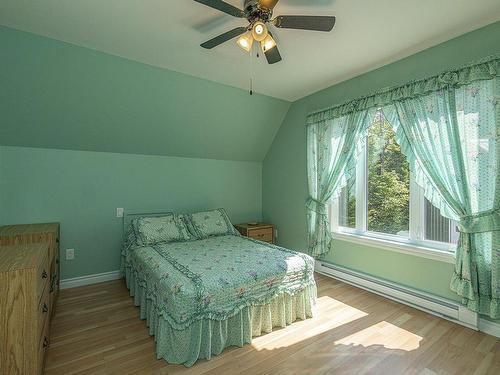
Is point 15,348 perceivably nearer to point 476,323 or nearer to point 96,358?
point 96,358

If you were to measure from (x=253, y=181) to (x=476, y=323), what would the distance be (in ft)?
10.8

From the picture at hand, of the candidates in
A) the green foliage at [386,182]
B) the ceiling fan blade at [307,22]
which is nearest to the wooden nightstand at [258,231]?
the green foliage at [386,182]

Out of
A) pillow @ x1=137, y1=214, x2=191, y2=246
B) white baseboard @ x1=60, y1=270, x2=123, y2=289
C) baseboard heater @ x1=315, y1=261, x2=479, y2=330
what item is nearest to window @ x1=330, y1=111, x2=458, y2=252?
baseboard heater @ x1=315, y1=261, x2=479, y2=330

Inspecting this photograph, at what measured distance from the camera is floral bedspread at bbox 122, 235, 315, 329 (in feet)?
6.05

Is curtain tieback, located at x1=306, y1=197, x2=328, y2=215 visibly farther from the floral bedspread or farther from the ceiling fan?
the ceiling fan

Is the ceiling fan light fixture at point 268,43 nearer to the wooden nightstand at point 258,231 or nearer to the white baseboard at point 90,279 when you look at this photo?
the wooden nightstand at point 258,231

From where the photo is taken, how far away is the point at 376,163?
308cm

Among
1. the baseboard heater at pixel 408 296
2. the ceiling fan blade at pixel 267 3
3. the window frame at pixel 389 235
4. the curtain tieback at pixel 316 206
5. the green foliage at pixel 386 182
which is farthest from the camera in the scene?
the curtain tieback at pixel 316 206

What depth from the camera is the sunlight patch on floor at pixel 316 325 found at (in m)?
2.08

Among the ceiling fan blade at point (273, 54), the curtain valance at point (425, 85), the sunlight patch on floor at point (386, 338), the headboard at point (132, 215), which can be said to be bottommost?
the sunlight patch on floor at point (386, 338)

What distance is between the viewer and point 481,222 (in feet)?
7.02

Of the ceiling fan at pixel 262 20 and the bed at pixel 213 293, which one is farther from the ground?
the ceiling fan at pixel 262 20

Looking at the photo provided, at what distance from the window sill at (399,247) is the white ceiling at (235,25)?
1.92 m

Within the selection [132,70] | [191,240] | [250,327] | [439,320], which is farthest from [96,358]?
[439,320]
